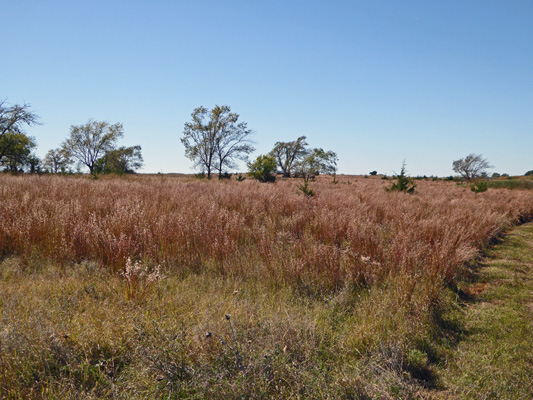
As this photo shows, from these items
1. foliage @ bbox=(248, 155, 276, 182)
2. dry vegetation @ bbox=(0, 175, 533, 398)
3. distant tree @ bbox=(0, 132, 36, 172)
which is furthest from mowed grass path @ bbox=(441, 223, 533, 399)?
distant tree @ bbox=(0, 132, 36, 172)

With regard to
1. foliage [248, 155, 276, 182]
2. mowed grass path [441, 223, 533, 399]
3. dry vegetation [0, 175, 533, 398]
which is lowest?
mowed grass path [441, 223, 533, 399]

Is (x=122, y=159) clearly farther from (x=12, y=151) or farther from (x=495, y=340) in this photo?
(x=495, y=340)

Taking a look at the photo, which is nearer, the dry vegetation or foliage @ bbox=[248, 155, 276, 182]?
the dry vegetation

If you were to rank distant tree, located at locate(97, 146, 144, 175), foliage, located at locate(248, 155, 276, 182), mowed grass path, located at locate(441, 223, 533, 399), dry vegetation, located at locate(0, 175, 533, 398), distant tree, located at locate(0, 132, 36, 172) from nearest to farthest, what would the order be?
dry vegetation, located at locate(0, 175, 533, 398) < mowed grass path, located at locate(441, 223, 533, 399) < foliage, located at locate(248, 155, 276, 182) < distant tree, located at locate(0, 132, 36, 172) < distant tree, located at locate(97, 146, 144, 175)

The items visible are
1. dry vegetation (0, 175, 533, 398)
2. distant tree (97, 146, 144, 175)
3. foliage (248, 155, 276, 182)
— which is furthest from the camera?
distant tree (97, 146, 144, 175)

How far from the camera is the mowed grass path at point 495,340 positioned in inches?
A: 79.2

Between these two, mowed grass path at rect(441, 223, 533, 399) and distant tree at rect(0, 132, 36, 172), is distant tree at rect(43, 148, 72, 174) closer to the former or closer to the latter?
distant tree at rect(0, 132, 36, 172)

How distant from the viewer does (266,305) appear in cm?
284

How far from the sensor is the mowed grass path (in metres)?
2.01

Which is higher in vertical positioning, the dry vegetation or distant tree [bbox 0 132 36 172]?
distant tree [bbox 0 132 36 172]

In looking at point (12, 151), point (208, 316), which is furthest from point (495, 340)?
point (12, 151)

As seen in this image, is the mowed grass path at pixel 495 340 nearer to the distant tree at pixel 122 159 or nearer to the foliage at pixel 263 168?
the foliage at pixel 263 168

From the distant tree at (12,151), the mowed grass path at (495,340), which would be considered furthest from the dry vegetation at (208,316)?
the distant tree at (12,151)

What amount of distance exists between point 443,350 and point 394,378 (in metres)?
0.92
